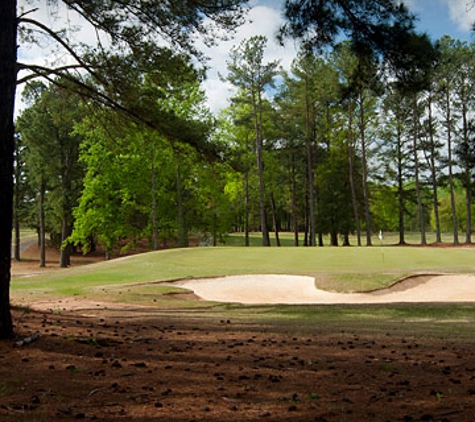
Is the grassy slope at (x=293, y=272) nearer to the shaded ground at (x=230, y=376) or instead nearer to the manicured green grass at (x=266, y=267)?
the manicured green grass at (x=266, y=267)

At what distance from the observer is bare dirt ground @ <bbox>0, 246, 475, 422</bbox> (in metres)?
3.80

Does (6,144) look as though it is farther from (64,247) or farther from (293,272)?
(64,247)

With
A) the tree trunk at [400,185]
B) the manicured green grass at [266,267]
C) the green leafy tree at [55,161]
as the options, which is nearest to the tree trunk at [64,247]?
the green leafy tree at [55,161]

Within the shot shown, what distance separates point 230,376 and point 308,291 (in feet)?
40.0

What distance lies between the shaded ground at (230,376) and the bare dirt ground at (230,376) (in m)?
0.01

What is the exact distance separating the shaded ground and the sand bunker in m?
8.34

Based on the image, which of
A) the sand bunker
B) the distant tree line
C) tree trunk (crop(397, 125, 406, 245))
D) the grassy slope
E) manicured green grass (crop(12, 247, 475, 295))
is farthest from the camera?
tree trunk (crop(397, 125, 406, 245))

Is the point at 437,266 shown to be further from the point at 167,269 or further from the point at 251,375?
the point at 251,375

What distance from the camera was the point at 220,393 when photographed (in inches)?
168

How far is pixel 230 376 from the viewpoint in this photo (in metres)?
4.87

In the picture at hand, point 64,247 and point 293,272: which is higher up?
point 64,247

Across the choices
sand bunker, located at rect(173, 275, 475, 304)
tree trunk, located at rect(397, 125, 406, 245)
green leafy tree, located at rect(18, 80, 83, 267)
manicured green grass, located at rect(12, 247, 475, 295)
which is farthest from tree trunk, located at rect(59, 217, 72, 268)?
tree trunk, located at rect(397, 125, 406, 245)

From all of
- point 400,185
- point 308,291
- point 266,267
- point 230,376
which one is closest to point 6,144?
point 230,376

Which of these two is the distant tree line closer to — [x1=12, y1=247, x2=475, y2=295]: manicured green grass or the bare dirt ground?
[x1=12, y1=247, x2=475, y2=295]: manicured green grass
